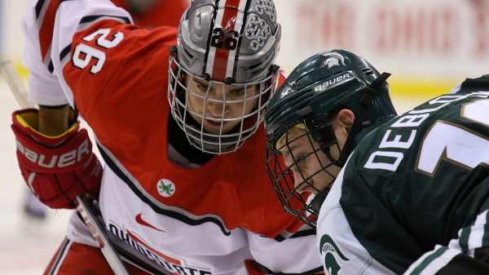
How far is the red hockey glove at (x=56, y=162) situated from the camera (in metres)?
2.55

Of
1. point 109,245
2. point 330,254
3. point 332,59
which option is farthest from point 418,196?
point 109,245

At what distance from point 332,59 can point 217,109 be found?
37 centimetres

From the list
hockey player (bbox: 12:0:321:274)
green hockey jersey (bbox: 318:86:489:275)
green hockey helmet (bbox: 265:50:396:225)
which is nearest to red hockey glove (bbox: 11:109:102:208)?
hockey player (bbox: 12:0:321:274)

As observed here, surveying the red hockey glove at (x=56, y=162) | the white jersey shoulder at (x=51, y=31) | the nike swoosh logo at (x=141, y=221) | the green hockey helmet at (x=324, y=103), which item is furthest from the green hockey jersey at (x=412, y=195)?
the red hockey glove at (x=56, y=162)

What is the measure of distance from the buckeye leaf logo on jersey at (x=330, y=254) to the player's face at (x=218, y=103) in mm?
590

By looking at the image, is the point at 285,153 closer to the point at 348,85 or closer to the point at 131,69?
the point at 348,85

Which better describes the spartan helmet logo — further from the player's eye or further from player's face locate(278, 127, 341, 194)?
the player's eye

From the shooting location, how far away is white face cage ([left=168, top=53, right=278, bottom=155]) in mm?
2023

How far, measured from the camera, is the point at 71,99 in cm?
236

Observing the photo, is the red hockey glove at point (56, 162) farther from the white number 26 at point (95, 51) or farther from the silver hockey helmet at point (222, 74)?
the silver hockey helmet at point (222, 74)

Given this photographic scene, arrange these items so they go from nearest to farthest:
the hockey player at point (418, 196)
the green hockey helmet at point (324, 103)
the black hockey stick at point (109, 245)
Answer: the hockey player at point (418, 196) → the green hockey helmet at point (324, 103) → the black hockey stick at point (109, 245)

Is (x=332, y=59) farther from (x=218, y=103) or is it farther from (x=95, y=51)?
(x=95, y=51)

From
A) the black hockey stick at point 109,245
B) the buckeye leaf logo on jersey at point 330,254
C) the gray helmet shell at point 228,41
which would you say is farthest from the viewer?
the black hockey stick at point 109,245

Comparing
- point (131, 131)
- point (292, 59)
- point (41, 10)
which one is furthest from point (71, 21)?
point (292, 59)
